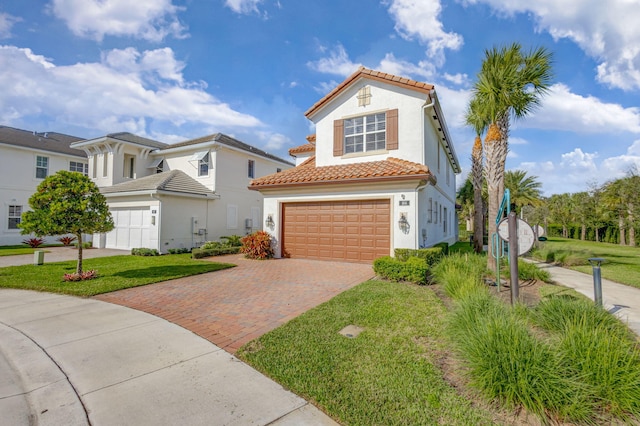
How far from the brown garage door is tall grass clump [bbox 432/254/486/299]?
2.88 meters

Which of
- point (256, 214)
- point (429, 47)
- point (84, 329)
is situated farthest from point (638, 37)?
point (256, 214)

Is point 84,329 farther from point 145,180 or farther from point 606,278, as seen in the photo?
point 145,180

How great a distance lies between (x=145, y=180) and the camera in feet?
61.1

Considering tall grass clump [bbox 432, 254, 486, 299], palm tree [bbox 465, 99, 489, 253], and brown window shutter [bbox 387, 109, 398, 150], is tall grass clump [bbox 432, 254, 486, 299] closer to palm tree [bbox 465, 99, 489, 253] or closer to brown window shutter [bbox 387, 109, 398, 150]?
brown window shutter [bbox 387, 109, 398, 150]

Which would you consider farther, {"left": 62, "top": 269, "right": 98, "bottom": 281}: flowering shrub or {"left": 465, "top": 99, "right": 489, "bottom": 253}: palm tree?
{"left": 465, "top": 99, "right": 489, "bottom": 253}: palm tree

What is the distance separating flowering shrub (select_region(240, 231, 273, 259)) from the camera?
12961mm

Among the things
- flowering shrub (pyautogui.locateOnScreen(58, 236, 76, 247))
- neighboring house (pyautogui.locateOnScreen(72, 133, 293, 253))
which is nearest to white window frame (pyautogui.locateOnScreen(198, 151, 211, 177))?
neighboring house (pyautogui.locateOnScreen(72, 133, 293, 253))

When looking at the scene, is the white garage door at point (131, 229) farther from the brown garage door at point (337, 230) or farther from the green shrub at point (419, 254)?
the green shrub at point (419, 254)

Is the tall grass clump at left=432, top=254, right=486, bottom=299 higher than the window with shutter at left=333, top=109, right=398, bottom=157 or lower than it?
lower

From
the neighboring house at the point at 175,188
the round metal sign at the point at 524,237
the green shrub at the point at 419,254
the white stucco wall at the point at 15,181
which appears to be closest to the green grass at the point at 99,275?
the neighboring house at the point at 175,188

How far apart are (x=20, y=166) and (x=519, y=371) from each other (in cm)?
2970

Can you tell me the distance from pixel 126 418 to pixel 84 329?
315 cm

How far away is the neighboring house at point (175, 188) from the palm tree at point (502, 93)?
15388 millimetres

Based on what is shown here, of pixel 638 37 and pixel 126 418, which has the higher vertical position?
pixel 638 37
